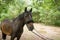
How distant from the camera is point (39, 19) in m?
22.9

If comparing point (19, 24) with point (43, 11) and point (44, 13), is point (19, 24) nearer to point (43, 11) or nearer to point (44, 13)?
point (44, 13)

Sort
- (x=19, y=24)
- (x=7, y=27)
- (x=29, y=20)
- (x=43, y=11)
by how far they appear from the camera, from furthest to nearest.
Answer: (x=43, y=11)
(x=7, y=27)
(x=19, y=24)
(x=29, y=20)

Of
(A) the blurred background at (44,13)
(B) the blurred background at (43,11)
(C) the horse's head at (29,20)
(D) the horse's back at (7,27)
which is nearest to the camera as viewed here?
(C) the horse's head at (29,20)

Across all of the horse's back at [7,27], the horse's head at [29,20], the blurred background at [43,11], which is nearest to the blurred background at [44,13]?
the blurred background at [43,11]

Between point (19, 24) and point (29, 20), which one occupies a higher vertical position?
point (29, 20)

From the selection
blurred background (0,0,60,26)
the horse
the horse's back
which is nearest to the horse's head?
the horse

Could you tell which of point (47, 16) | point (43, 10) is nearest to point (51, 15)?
point (47, 16)

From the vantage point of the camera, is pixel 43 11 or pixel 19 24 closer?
pixel 19 24

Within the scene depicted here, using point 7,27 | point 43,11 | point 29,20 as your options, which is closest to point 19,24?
point 29,20

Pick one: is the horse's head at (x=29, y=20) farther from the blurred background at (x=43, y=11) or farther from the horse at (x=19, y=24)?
the blurred background at (x=43, y=11)

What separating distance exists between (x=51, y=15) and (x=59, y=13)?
1.29 meters

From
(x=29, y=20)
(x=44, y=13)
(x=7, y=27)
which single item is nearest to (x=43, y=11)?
(x=44, y=13)

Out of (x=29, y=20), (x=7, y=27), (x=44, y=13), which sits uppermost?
(x=29, y=20)

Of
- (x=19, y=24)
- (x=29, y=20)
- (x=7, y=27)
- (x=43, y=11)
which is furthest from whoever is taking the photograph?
(x=43, y=11)
